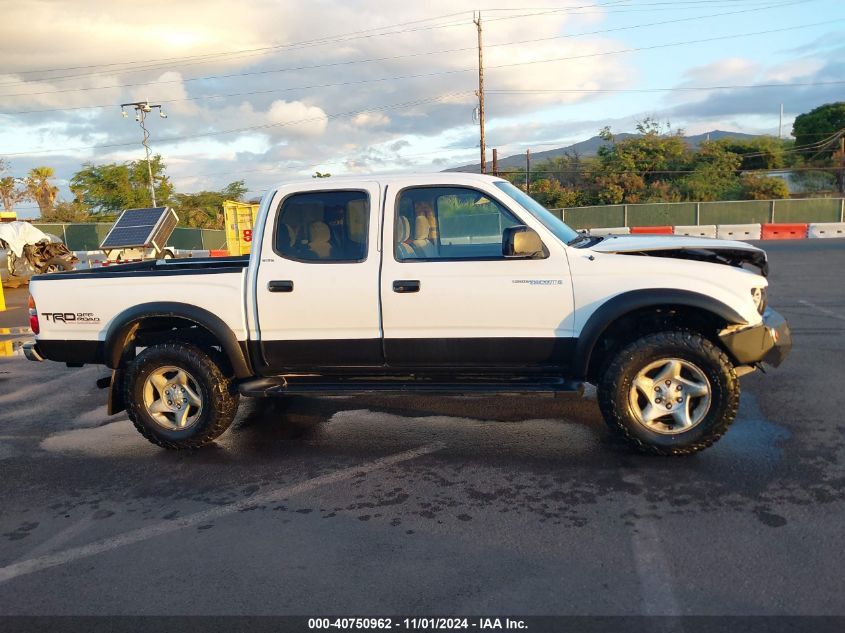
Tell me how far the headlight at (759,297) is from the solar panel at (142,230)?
46.4 ft

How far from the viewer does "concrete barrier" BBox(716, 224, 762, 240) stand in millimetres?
27625

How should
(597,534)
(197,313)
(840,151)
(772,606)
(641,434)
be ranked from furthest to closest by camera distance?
(840,151) → (197,313) → (641,434) → (597,534) → (772,606)

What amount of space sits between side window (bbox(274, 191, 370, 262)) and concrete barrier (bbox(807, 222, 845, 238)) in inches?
1078

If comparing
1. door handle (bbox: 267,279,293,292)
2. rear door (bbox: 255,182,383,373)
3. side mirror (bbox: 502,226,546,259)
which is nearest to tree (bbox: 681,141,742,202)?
side mirror (bbox: 502,226,546,259)

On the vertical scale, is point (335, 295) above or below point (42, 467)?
above

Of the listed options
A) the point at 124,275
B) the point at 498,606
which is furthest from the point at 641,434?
the point at 124,275

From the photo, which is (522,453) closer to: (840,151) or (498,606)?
(498,606)

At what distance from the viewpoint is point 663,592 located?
3.01 m

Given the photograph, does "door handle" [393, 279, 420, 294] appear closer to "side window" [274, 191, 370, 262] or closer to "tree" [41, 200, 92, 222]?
"side window" [274, 191, 370, 262]

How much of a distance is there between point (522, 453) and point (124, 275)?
10.5ft

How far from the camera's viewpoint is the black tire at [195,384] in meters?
4.99

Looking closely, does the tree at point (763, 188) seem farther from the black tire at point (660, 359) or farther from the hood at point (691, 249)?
the black tire at point (660, 359)

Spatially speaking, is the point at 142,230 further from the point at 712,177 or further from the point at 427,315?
the point at 712,177

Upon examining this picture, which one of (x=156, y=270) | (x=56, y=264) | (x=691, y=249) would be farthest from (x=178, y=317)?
(x=56, y=264)
